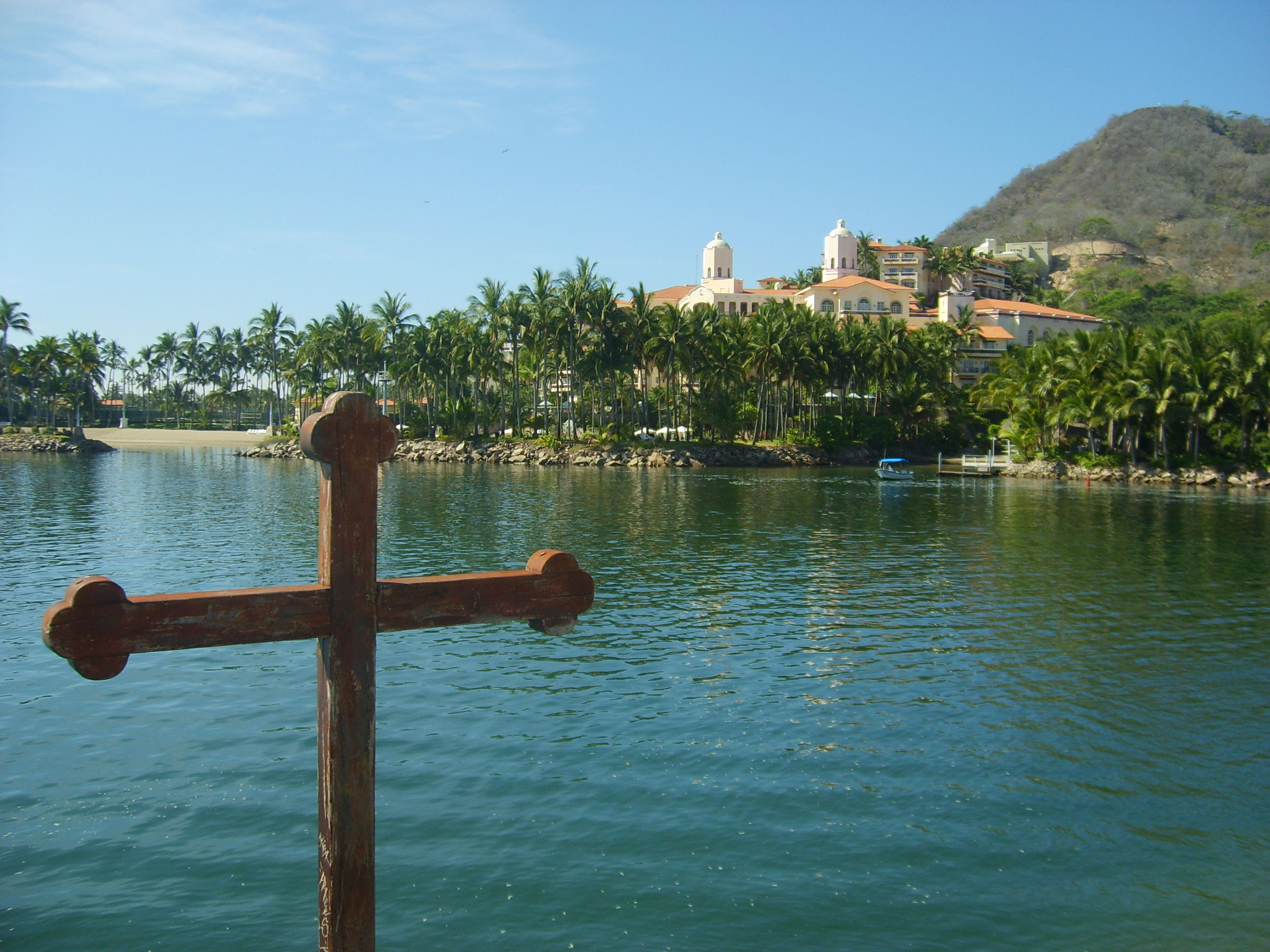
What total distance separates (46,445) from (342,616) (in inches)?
4392

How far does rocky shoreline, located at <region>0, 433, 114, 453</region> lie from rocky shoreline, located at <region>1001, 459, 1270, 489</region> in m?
90.0

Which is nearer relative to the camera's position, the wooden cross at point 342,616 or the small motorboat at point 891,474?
the wooden cross at point 342,616

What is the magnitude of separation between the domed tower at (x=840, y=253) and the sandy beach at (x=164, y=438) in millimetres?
83792

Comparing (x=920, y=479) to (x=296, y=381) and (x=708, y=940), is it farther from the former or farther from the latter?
(x=296, y=381)

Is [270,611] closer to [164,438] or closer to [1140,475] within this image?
[1140,475]

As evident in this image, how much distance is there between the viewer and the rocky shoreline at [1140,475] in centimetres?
7131

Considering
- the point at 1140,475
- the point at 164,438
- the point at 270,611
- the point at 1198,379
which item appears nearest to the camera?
the point at 270,611

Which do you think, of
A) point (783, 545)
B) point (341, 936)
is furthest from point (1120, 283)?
point (341, 936)

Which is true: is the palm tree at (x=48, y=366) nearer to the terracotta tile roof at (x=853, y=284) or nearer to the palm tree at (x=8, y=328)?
the palm tree at (x=8, y=328)

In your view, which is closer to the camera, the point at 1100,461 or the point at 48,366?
the point at 1100,461

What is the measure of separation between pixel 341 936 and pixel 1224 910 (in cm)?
862

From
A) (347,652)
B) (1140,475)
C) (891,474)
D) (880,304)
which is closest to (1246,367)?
(1140,475)

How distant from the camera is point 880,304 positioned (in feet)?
419

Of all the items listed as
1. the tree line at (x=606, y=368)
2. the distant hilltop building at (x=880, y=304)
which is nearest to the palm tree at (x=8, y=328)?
the tree line at (x=606, y=368)
